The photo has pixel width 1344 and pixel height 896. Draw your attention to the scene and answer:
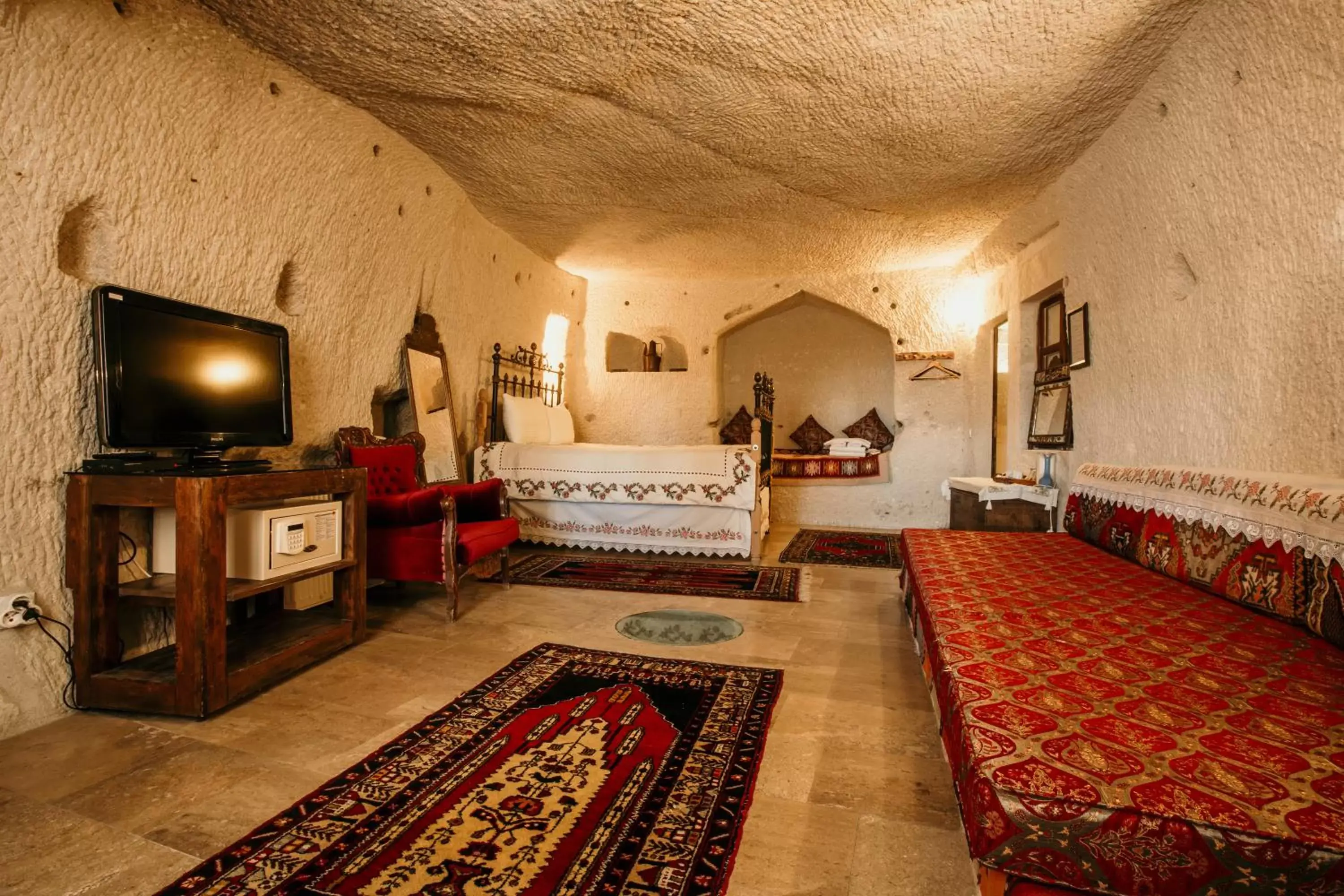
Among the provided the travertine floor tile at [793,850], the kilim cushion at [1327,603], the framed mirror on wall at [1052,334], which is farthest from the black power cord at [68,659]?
the framed mirror on wall at [1052,334]

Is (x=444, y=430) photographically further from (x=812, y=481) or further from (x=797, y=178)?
(x=812, y=481)

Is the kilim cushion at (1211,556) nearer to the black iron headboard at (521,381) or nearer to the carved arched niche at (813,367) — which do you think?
the black iron headboard at (521,381)

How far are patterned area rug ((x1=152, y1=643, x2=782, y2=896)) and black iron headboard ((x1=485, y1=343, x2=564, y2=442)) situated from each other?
329 centimetres

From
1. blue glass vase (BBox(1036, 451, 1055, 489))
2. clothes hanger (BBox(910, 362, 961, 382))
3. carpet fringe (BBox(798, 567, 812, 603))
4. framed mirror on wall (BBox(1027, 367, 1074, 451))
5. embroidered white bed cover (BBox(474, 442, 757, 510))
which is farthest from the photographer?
clothes hanger (BBox(910, 362, 961, 382))

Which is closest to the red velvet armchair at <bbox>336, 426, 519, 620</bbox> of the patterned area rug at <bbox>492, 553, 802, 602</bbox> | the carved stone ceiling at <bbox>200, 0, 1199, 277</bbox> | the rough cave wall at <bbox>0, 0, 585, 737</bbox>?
the rough cave wall at <bbox>0, 0, 585, 737</bbox>

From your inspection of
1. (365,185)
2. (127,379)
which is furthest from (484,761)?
(365,185)

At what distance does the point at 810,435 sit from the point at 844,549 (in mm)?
3418

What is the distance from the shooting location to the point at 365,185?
339 centimetres

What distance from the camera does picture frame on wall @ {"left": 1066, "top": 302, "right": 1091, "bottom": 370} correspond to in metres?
3.56

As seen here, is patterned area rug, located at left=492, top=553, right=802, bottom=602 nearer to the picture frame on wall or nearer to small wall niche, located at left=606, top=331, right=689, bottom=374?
the picture frame on wall

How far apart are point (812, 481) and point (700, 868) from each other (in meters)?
5.35

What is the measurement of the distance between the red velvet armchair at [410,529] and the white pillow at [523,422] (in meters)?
1.53

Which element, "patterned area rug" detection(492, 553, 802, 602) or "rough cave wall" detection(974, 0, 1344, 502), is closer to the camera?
"rough cave wall" detection(974, 0, 1344, 502)

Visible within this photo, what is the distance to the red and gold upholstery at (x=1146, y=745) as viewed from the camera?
804 mm
